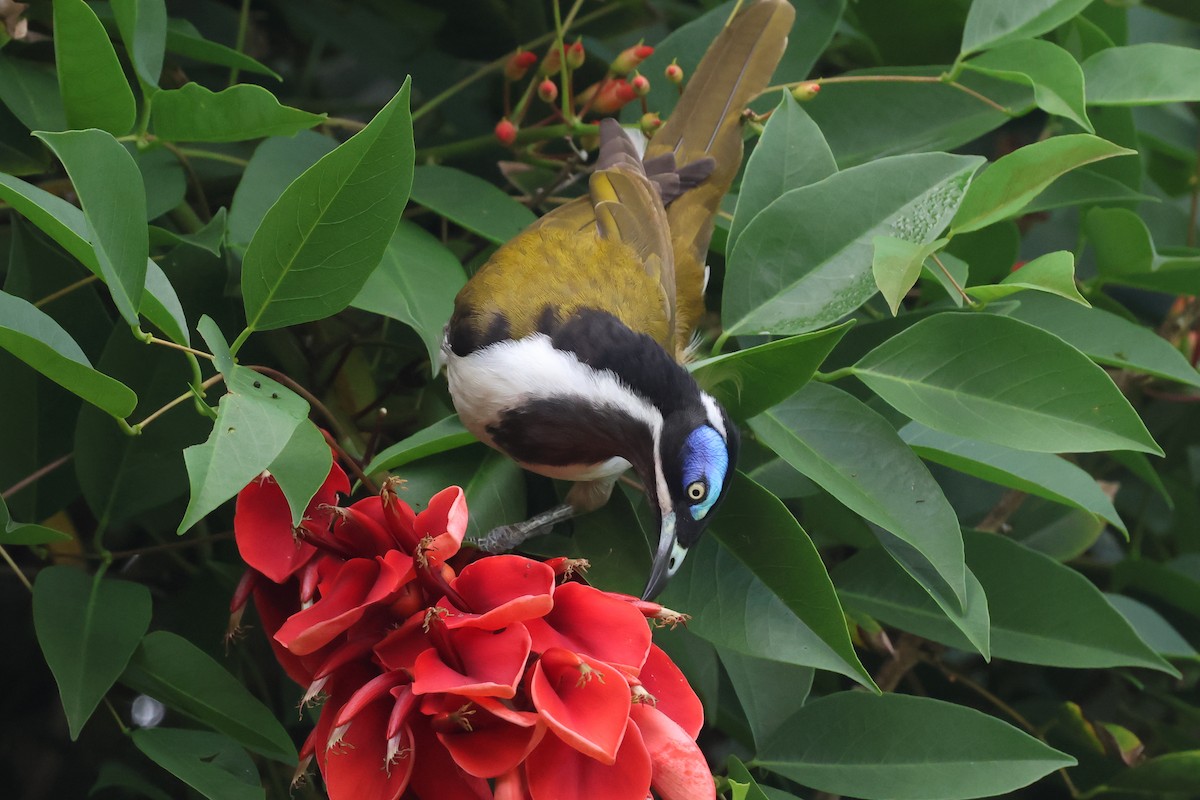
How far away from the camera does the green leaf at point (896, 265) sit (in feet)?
3.50

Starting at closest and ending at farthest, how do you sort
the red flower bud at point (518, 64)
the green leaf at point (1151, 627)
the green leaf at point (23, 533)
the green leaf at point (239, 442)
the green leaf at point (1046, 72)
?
the green leaf at point (239, 442), the green leaf at point (23, 533), the green leaf at point (1046, 72), the green leaf at point (1151, 627), the red flower bud at point (518, 64)

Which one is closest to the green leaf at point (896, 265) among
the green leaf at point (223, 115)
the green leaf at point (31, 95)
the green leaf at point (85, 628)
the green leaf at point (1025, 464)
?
the green leaf at point (1025, 464)

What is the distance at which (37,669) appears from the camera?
178 centimetres

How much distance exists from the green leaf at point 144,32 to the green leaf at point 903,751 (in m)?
1.04

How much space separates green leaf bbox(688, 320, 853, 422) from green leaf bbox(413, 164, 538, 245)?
16.0 inches

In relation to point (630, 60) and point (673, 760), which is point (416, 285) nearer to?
point (630, 60)

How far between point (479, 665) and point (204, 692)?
0.41 metres

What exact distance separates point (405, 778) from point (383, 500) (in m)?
0.23

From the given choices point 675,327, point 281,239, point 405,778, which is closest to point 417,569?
point 405,778

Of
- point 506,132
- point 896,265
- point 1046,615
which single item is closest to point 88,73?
point 506,132

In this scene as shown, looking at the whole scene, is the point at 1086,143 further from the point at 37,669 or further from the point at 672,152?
the point at 37,669

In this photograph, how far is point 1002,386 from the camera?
3.86 feet

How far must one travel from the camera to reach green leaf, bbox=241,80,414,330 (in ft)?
3.21

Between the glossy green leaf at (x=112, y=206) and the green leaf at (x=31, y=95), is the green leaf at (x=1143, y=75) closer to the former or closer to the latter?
the glossy green leaf at (x=112, y=206)
